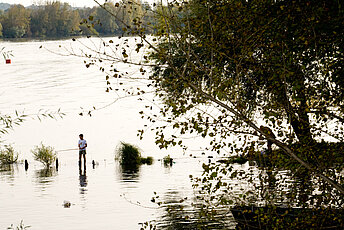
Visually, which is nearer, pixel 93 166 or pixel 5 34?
pixel 93 166

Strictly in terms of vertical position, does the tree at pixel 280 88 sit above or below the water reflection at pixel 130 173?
above

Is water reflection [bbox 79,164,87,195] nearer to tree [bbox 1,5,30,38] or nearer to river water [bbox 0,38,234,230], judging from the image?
river water [bbox 0,38,234,230]

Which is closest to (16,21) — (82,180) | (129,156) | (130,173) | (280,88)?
(129,156)

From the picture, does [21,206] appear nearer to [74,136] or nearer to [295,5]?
[295,5]

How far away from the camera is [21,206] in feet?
78.7

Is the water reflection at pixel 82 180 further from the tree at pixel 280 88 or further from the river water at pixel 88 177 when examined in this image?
the tree at pixel 280 88

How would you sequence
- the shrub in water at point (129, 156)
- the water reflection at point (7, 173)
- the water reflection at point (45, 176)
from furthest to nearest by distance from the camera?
the shrub in water at point (129, 156) → the water reflection at point (7, 173) → the water reflection at point (45, 176)

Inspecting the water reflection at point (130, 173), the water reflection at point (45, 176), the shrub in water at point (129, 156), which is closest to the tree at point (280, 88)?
the water reflection at point (45, 176)

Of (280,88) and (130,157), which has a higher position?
(280,88)

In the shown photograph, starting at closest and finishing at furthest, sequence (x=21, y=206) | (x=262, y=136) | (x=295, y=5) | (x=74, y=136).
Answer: (x=262, y=136), (x=295, y=5), (x=21, y=206), (x=74, y=136)

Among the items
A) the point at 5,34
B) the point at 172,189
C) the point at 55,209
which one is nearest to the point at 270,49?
the point at 55,209

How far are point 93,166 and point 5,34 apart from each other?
491 feet

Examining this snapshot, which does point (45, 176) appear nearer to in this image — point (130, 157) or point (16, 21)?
point (130, 157)

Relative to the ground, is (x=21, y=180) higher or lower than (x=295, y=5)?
lower
